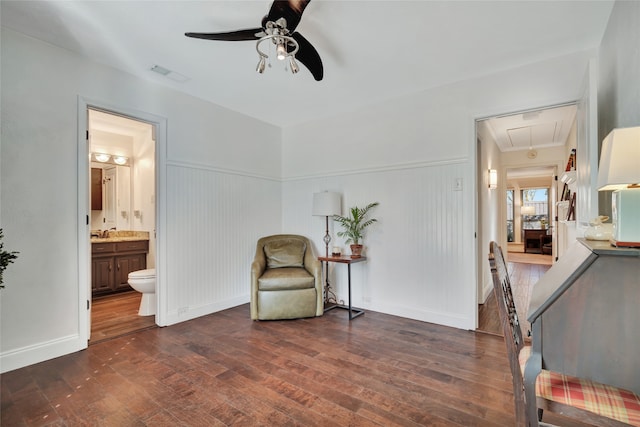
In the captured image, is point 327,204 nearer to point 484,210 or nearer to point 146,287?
point 484,210

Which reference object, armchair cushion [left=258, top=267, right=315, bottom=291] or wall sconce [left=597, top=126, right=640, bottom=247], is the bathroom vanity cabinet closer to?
armchair cushion [left=258, top=267, right=315, bottom=291]

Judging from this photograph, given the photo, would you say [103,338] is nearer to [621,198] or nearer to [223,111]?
[223,111]

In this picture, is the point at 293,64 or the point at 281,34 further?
the point at 293,64

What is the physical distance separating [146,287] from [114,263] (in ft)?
4.58

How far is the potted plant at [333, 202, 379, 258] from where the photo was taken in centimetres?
357

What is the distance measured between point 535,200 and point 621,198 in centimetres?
1214

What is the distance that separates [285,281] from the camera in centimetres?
331

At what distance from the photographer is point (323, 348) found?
2.60 m

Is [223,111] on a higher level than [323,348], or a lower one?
higher

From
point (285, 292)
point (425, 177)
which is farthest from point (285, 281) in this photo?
point (425, 177)

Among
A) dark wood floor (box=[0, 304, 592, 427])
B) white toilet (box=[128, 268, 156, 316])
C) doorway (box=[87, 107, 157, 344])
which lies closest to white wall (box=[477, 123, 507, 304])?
dark wood floor (box=[0, 304, 592, 427])

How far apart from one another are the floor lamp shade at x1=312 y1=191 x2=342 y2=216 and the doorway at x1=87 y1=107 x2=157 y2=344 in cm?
225

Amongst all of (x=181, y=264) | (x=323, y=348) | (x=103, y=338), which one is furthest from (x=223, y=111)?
(x=323, y=348)

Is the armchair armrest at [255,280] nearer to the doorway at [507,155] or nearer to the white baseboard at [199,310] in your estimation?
the white baseboard at [199,310]
